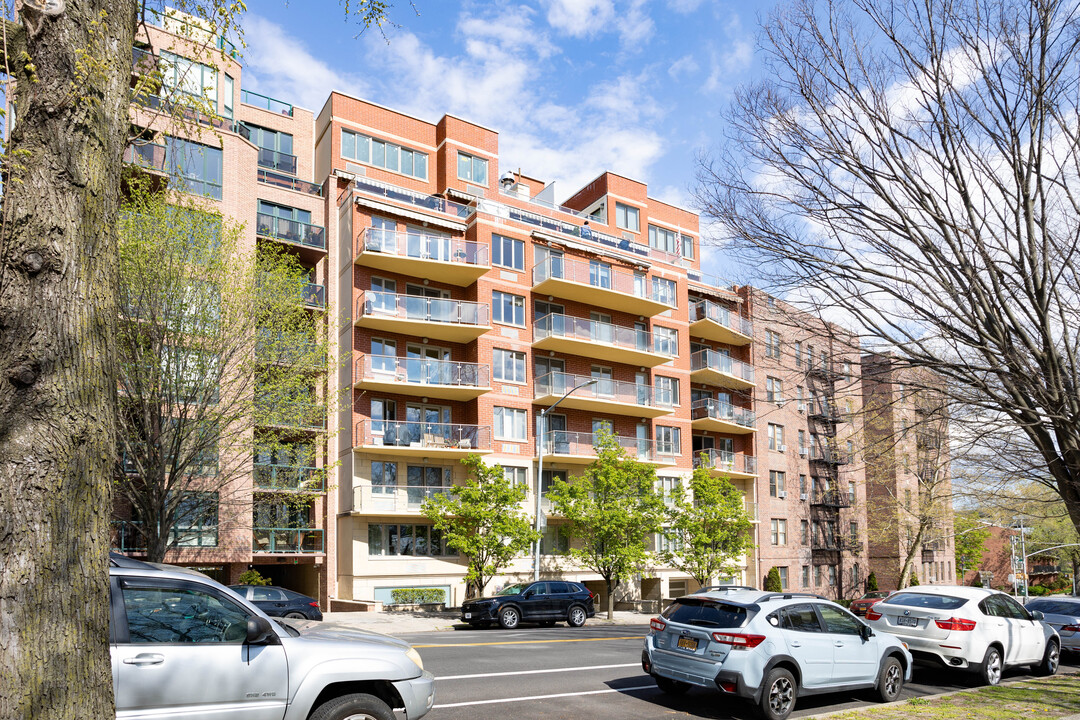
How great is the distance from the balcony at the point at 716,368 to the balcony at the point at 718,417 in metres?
1.27

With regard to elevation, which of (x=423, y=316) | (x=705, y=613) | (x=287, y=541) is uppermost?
(x=423, y=316)

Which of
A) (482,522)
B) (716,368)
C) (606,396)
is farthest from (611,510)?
(716,368)

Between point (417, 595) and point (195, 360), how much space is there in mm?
15128

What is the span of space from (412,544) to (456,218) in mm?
14830

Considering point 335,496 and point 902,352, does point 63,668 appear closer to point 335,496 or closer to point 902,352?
point 902,352

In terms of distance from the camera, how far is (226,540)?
96.2 ft

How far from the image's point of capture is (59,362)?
15.0ft

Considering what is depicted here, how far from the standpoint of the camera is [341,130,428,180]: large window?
1547 inches

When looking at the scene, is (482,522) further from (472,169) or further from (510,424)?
(472,169)

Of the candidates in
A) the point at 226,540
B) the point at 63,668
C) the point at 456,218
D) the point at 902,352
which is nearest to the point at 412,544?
the point at 226,540

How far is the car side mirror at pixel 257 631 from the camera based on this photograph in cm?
688

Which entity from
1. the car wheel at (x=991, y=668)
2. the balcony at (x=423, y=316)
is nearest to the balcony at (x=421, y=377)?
the balcony at (x=423, y=316)

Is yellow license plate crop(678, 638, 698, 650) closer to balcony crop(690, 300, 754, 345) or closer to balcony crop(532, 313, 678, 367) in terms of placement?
balcony crop(532, 313, 678, 367)

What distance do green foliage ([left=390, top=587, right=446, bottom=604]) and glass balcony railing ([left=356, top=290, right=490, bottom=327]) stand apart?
11.2 m
